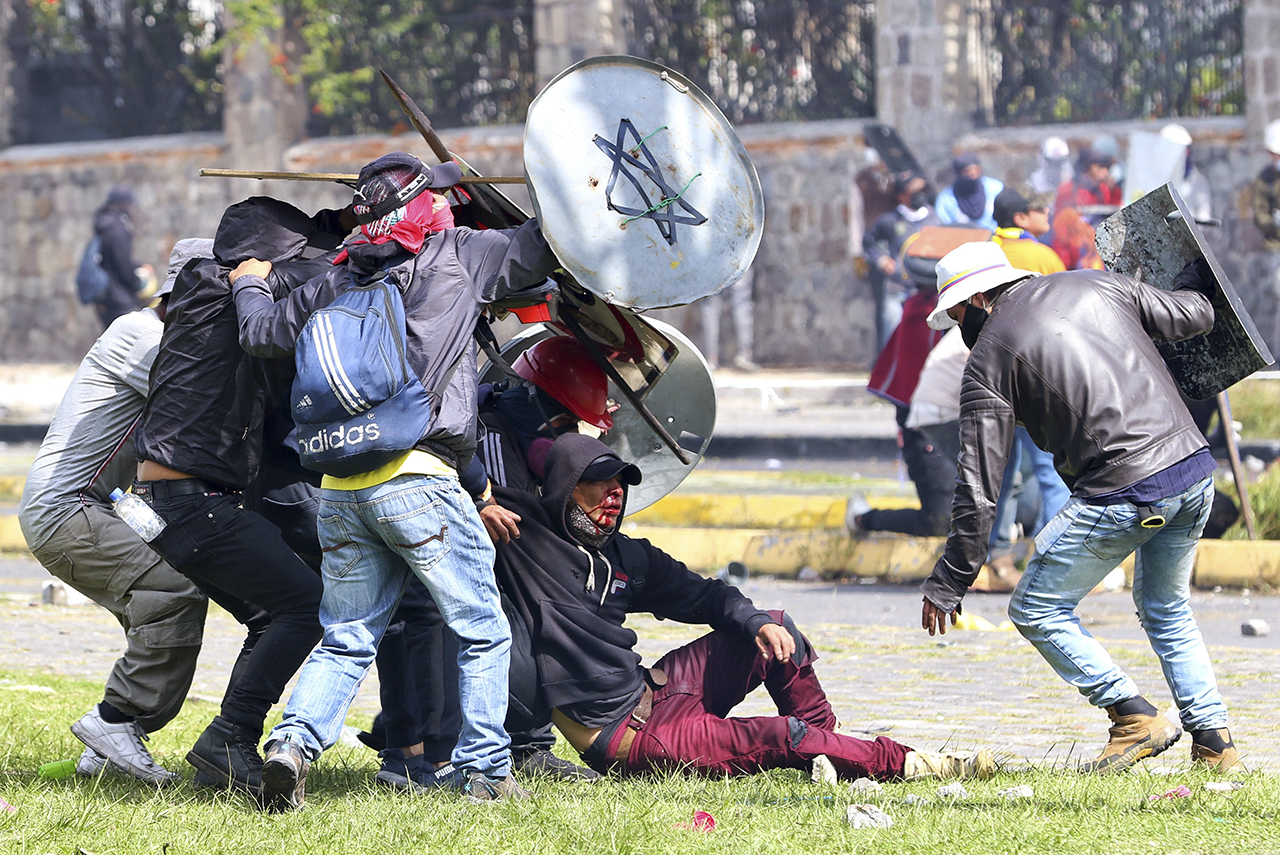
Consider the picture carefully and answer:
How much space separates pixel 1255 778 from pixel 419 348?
2.56 m

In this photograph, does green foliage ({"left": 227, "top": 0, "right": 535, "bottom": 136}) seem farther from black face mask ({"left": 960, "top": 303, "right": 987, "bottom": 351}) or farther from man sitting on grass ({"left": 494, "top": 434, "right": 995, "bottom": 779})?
man sitting on grass ({"left": 494, "top": 434, "right": 995, "bottom": 779})

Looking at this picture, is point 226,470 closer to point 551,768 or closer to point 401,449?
point 401,449

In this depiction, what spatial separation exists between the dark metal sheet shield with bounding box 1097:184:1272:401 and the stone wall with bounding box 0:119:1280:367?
10.1 metres

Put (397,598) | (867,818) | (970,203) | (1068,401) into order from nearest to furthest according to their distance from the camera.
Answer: (867,818), (397,598), (1068,401), (970,203)

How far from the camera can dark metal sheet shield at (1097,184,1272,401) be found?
4996 mm

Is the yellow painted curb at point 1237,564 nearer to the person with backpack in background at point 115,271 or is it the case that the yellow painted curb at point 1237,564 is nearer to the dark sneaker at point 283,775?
the dark sneaker at point 283,775

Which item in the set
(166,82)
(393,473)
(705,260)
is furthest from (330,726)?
(166,82)

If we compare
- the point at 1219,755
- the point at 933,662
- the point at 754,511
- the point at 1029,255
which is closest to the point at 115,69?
the point at 754,511

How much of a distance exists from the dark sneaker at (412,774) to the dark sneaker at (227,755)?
39cm

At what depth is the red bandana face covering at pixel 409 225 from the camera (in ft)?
14.3

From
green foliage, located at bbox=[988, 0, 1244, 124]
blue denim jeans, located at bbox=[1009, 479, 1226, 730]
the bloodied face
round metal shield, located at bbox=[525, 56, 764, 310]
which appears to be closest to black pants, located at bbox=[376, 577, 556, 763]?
the bloodied face

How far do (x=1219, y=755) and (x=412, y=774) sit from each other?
7.73 ft

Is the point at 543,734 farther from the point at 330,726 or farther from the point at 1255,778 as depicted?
the point at 1255,778

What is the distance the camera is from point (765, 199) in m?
18.2
